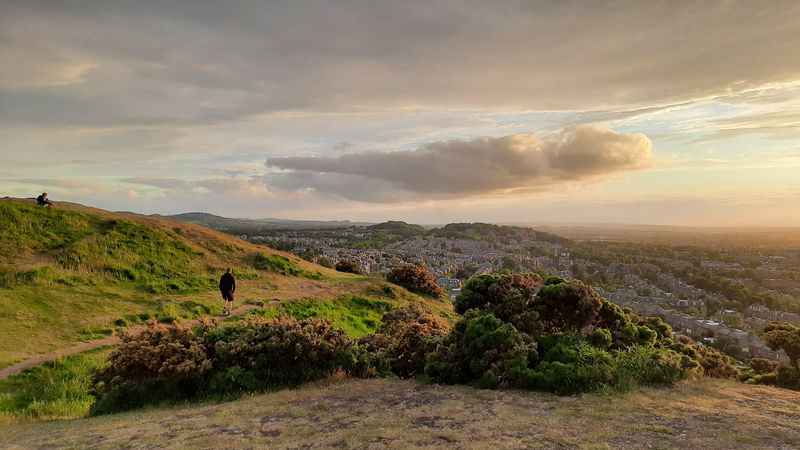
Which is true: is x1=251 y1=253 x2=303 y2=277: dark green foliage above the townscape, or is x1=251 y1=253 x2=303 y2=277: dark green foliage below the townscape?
above

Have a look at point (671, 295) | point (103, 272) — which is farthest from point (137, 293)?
point (671, 295)

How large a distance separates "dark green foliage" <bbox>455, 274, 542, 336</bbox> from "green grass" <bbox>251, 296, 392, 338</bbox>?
9.80m

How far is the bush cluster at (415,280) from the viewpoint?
130 ft

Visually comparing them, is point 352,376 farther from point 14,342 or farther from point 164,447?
point 14,342

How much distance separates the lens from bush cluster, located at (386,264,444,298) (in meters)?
39.5

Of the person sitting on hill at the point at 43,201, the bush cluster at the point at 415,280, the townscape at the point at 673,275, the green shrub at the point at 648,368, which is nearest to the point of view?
the green shrub at the point at 648,368

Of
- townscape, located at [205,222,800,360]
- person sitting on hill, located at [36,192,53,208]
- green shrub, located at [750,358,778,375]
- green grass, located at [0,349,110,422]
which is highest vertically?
person sitting on hill, located at [36,192,53,208]

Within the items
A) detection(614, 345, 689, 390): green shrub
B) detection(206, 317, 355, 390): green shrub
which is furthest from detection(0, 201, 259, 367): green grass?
detection(614, 345, 689, 390): green shrub

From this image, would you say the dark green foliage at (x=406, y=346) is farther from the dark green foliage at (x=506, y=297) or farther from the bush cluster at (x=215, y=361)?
the dark green foliage at (x=506, y=297)

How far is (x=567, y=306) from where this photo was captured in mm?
12500

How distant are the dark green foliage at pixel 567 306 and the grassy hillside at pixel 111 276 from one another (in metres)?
15.9

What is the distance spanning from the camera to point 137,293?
22031 mm

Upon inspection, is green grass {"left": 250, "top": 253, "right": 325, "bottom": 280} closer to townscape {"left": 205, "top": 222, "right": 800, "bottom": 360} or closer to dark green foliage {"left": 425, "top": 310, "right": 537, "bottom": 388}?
townscape {"left": 205, "top": 222, "right": 800, "bottom": 360}

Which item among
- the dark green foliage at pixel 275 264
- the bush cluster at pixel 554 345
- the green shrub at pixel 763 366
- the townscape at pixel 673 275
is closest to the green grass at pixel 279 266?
the dark green foliage at pixel 275 264
